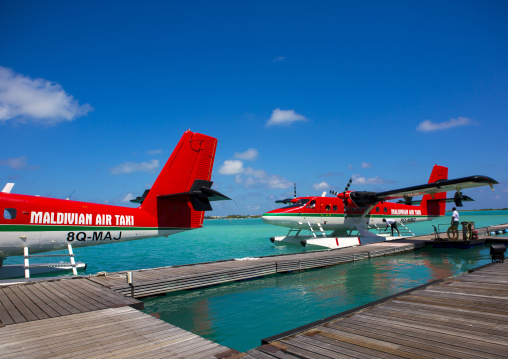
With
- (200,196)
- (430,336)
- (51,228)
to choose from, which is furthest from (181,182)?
(430,336)

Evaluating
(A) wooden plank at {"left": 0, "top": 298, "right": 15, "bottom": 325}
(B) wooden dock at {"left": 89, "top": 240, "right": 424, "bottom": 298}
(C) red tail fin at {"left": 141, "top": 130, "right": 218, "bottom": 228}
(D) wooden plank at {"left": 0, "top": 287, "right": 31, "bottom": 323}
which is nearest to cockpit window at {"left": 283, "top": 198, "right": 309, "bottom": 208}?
(B) wooden dock at {"left": 89, "top": 240, "right": 424, "bottom": 298}

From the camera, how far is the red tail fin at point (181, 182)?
37.0 ft

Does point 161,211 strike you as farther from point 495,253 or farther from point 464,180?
point 464,180

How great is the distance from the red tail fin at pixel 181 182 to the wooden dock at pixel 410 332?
7.33m

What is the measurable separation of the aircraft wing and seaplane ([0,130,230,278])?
45.6 ft

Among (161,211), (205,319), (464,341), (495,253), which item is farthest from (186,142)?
(495,253)

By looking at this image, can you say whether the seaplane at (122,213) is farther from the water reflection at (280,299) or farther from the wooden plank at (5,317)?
the wooden plank at (5,317)

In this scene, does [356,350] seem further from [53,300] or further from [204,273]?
[204,273]

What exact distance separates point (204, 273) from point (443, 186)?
50.6ft

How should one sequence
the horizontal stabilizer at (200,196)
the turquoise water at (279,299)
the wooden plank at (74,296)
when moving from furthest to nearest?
the horizontal stabilizer at (200,196)
the turquoise water at (279,299)
the wooden plank at (74,296)

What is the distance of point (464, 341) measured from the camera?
13.5ft

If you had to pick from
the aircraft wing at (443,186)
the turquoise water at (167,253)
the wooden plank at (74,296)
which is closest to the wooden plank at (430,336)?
the wooden plank at (74,296)

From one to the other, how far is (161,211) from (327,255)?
7771 mm

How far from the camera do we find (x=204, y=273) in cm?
1026
